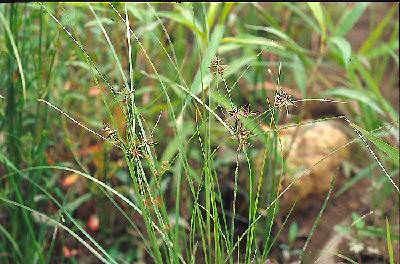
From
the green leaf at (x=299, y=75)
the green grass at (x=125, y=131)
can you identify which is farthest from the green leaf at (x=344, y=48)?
the green leaf at (x=299, y=75)

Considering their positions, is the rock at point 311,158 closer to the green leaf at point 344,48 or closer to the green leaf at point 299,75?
the green leaf at point 299,75

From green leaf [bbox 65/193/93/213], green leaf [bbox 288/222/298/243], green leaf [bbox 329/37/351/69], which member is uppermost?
green leaf [bbox 329/37/351/69]

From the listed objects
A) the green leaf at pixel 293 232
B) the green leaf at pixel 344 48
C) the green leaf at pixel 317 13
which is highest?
the green leaf at pixel 317 13

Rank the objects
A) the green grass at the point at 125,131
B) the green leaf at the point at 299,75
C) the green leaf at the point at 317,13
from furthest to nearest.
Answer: the green leaf at the point at 299,75, the green leaf at the point at 317,13, the green grass at the point at 125,131

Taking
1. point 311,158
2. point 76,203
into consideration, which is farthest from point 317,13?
point 76,203

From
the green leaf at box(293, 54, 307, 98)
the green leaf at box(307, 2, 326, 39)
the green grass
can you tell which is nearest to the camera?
the green grass

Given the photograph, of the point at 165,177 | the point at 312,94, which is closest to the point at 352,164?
the point at 312,94

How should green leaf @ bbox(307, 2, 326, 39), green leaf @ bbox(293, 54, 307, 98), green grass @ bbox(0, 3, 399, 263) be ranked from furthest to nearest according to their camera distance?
green leaf @ bbox(293, 54, 307, 98) → green leaf @ bbox(307, 2, 326, 39) → green grass @ bbox(0, 3, 399, 263)

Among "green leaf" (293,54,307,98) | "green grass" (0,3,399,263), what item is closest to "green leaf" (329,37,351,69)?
"green grass" (0,3,399,263)

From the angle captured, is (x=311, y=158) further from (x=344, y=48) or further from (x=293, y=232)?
(x=344, y=48)

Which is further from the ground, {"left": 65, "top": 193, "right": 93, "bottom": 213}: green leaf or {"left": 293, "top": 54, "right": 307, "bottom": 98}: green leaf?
{"left": 293, "top": 54, "right": 307, "bottom": 98}: green leaf

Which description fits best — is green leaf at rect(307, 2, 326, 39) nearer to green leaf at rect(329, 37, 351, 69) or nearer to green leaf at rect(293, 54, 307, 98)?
green leaf at rect(329, 37, 351, 69)

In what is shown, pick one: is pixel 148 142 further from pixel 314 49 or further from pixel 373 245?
pixel 314 49
